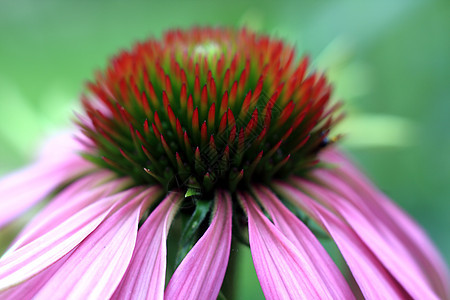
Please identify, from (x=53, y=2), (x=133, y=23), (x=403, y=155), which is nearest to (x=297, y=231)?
(x=403, y=155)

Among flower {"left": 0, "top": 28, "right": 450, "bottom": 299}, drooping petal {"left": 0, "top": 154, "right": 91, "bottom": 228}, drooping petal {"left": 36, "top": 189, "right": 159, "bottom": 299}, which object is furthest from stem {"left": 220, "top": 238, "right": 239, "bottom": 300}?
drooping petal {"left": 0, "top": 154, "right": 91, "bottom": 228}

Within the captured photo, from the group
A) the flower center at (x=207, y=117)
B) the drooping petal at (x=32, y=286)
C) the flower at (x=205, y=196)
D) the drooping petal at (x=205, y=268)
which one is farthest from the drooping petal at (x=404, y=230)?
the drooping petal at (x=32, y=286)

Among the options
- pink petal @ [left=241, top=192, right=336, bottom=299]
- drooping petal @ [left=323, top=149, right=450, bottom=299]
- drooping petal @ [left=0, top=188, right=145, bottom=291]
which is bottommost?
pink petal @ [left=241, top=192, right=336, bottom=299]

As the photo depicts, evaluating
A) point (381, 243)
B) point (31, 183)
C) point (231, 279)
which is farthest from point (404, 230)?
point (31, 183)

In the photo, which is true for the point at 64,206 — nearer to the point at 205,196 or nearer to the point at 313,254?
the point at 205,196

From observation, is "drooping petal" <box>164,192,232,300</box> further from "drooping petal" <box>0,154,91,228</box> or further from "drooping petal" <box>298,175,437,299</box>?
"drooping petal" <box>0,154,91,228</box>

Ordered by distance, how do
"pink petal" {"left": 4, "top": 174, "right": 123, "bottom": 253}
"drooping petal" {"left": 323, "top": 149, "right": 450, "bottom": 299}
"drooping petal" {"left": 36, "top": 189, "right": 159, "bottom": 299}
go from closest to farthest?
"drooping petal" {"left": 36, "top": 189, "right": 159, "bottom": 299} < "pink petal" {"left": 4, "top": 174, "right": 123, "bottom": 253} < "drooping petal" {"left": 323, "top": 149, "right": 450, "bottom": 299}
